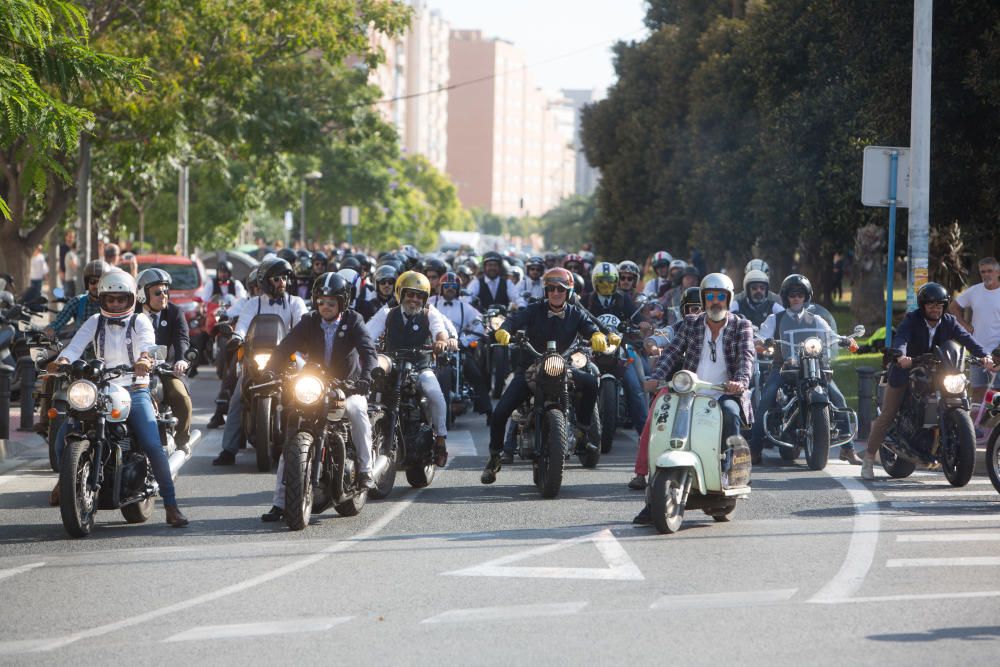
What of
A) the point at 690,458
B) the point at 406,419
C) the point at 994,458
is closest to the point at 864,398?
the point at 994,458

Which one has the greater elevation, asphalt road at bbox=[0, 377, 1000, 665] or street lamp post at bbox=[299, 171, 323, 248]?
street lamp post at bbox=[299, 171, 323, 248]

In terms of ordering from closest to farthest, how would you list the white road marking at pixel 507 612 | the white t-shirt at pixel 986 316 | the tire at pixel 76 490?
Answer: the white road marking at pixel 507 612, the tire at pixel 76 490, the white t-shirt at pixel 986 316

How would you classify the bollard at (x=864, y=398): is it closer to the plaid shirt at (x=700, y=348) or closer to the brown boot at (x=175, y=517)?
the plaid shirt at (x=700, y=348)

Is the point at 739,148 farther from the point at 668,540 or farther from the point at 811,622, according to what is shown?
the point at 811,622

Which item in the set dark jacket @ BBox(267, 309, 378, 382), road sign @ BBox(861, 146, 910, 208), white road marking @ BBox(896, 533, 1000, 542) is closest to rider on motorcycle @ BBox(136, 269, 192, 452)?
dark jacket @ BBox(267, 309, 378, 382)

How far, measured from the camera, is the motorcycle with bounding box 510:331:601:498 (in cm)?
1195

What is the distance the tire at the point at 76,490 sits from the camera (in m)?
9.91

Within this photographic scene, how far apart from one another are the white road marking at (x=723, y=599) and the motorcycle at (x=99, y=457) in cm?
383

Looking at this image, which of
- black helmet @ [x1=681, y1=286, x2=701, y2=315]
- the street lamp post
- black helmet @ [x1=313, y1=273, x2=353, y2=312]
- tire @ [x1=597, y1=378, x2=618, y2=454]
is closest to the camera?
black helmet @ [x1=313, y1=273, x2=353, y2=312]

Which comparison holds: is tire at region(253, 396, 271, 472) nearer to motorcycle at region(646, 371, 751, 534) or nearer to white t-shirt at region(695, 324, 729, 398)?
white t-shirt at region(695, 324, 729, 398)

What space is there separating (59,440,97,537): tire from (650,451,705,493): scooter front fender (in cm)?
352

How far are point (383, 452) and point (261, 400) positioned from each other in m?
1.97

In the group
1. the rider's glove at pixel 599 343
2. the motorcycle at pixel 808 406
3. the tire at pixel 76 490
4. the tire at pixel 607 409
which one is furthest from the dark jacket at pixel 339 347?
the motorcycle at pixel 808 406

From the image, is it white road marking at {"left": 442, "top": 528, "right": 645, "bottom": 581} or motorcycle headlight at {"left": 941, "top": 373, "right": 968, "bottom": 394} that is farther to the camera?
motorcycle headlight at {"left": 941, "top": 373, "right": 968, "bottom": 394}
